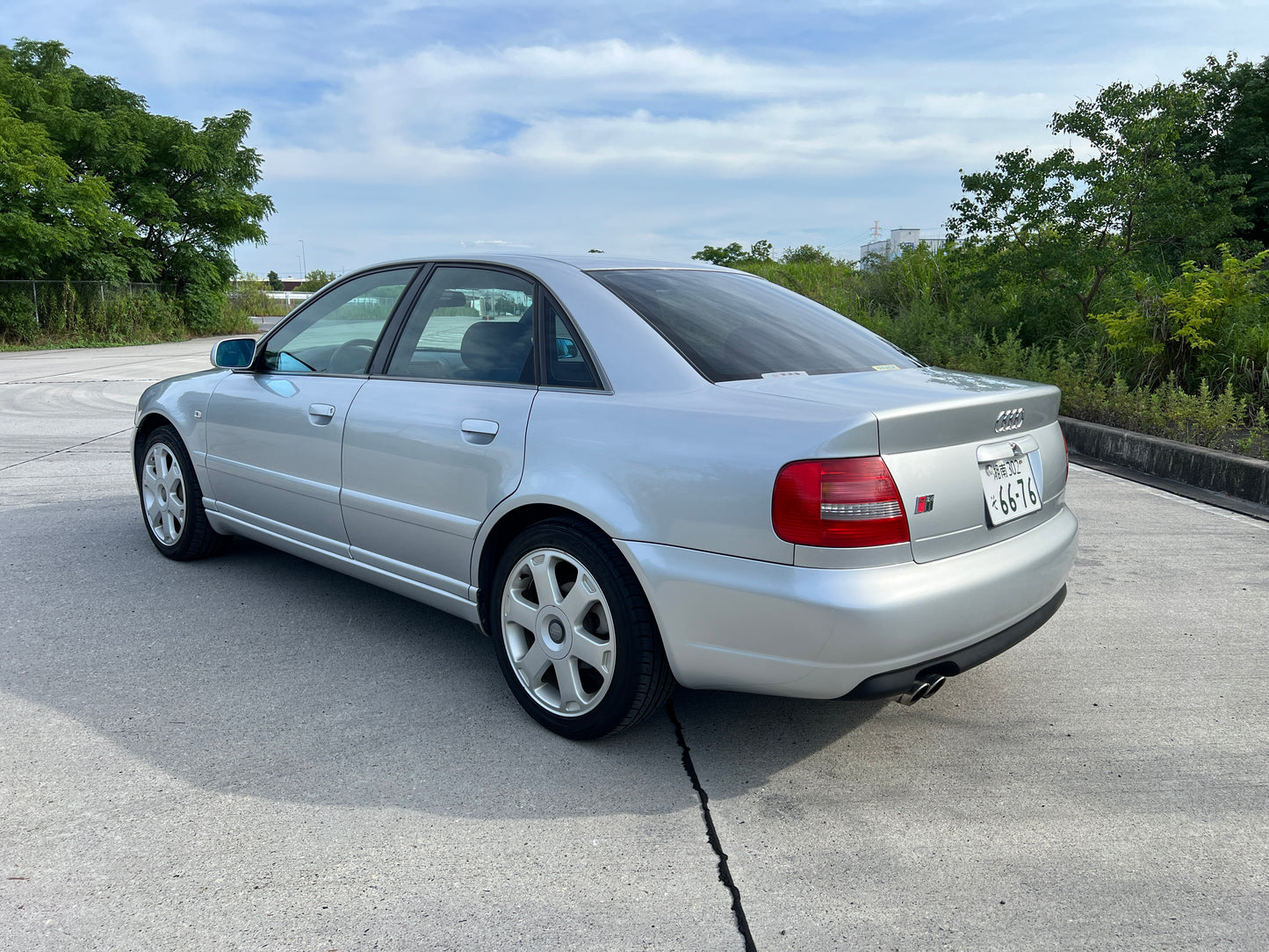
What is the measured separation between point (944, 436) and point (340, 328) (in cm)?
262

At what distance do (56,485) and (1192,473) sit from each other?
822cm

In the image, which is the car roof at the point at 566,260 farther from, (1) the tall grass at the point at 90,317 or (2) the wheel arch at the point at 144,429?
(1) the tall grass at the point at 90,317

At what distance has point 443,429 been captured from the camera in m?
3.35

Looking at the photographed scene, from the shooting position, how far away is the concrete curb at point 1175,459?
664 cm

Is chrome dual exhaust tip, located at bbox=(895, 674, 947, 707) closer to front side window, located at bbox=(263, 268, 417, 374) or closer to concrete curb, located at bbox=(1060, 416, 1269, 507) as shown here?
front side window, located at bbox=(263, 268, 417, 374)

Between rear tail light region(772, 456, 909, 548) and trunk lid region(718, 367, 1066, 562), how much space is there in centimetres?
7

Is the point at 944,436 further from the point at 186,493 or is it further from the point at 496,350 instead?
the point at 186,493

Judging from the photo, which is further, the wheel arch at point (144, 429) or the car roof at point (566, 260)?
the wheel arch at point (144, 429)

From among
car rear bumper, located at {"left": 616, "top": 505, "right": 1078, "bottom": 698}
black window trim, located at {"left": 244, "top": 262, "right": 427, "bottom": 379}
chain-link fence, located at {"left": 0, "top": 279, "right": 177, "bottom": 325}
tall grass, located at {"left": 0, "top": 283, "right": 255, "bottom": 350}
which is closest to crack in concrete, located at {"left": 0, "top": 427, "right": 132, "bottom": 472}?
black window trim, located at {"left": 244, "top": 262, "right": 427, "bottom": 379}

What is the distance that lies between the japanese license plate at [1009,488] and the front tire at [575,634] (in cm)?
102

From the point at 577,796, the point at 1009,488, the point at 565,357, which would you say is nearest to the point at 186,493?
the point at 565,357

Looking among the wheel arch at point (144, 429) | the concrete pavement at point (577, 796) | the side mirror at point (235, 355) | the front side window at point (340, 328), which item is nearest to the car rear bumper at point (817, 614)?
the concrete pavement at point (577, 796)

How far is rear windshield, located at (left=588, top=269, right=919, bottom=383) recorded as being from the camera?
3059 mm

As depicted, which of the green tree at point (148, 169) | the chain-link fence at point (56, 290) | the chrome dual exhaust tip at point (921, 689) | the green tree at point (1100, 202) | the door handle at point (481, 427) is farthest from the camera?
the green tree at point (148, 169)
